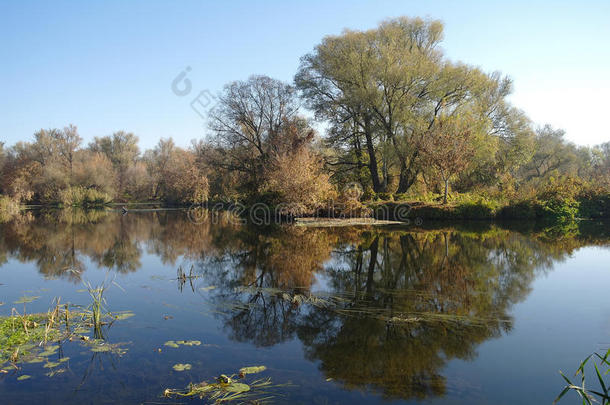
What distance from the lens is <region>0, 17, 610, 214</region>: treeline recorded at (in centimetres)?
2566

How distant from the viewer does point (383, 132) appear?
2994 cm

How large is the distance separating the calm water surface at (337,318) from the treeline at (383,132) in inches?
494

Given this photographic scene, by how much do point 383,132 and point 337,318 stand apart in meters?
25.0

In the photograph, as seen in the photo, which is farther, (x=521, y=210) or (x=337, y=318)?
(x=521, y=210)

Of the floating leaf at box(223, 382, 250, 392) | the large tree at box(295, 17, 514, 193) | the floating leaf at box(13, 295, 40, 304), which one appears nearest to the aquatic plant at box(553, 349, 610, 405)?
the floating leaf at box(223, 382, 250, 392)

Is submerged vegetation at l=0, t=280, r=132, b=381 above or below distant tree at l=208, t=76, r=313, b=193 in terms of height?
below

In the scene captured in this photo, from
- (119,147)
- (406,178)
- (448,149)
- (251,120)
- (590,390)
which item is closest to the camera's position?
(590,390)

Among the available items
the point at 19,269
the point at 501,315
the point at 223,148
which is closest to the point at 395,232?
the point at 501,315

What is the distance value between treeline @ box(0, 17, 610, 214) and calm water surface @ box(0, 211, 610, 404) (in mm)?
12542

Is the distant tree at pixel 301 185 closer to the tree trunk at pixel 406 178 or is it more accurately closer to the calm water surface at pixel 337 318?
the tree trunk at pixel 406 178

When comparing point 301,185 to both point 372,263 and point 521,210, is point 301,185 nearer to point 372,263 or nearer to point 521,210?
point 372,263

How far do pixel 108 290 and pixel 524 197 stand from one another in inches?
992

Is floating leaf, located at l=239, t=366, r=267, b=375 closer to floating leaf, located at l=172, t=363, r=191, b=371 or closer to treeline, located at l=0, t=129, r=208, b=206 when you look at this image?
floating leaf, located at l=172, t=363, r=191, b=371

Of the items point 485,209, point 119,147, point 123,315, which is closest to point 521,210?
point 485,209
